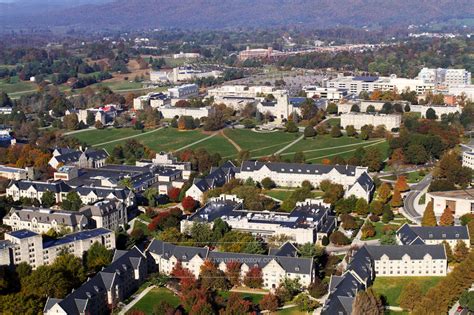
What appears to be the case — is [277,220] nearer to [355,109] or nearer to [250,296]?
[250,296]

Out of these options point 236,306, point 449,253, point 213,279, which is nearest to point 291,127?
point 449,253

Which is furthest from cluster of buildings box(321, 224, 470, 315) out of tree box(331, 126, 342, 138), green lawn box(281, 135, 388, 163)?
tree box(331, 126, 342, 138)

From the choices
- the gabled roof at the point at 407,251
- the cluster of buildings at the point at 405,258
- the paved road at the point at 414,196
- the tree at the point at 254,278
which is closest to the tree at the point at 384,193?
the paved road at the point at 414,196

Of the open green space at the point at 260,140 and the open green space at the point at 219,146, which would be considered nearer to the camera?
the open green space at the point at 219,146

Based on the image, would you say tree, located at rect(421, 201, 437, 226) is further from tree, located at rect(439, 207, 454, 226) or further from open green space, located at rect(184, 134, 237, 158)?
open green space, located at rect(184, 134, 237, 158)

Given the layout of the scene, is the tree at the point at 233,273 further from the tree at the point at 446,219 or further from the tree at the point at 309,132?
the tree at the point at 309,132

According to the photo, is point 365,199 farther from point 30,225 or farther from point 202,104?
point 202,104
